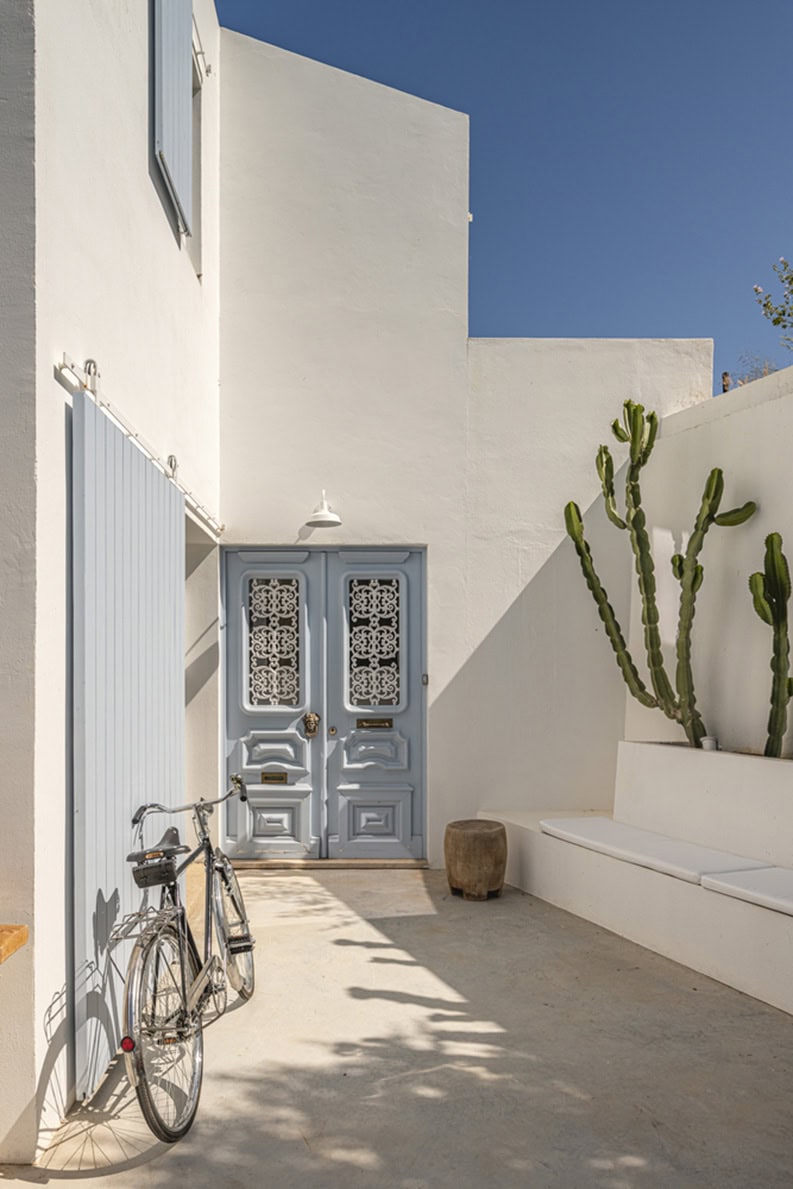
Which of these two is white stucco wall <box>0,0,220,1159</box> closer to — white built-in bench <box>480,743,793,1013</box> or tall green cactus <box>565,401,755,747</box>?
white built-in bench <box>480,743,793,1013</box>

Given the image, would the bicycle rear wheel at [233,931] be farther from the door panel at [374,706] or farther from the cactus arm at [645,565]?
the cactus arm at [645,565]

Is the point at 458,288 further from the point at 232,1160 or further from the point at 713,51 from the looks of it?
the point at 232,1160

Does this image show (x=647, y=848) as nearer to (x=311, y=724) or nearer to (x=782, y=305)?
(x=311, y=724)

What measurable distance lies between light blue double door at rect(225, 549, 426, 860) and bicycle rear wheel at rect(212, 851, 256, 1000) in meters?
2.33

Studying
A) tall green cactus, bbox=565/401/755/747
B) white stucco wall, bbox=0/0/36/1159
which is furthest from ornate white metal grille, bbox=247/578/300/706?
white stucco wall, bbox=0/0/36/1159

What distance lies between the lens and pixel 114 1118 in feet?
9.93

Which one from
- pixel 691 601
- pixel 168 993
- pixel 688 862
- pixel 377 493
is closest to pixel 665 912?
pixel 688 862

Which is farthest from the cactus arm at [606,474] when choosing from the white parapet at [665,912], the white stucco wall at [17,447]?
the white stucco wall at [17,447]

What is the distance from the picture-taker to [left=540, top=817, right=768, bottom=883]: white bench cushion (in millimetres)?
4602

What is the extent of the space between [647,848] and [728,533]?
194 centimetres

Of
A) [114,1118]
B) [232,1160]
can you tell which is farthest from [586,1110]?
[114,1118]

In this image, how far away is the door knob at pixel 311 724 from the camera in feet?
21.5

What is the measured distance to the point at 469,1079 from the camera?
3.36 m

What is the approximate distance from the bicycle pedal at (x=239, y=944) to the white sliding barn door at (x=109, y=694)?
0.46 meters
